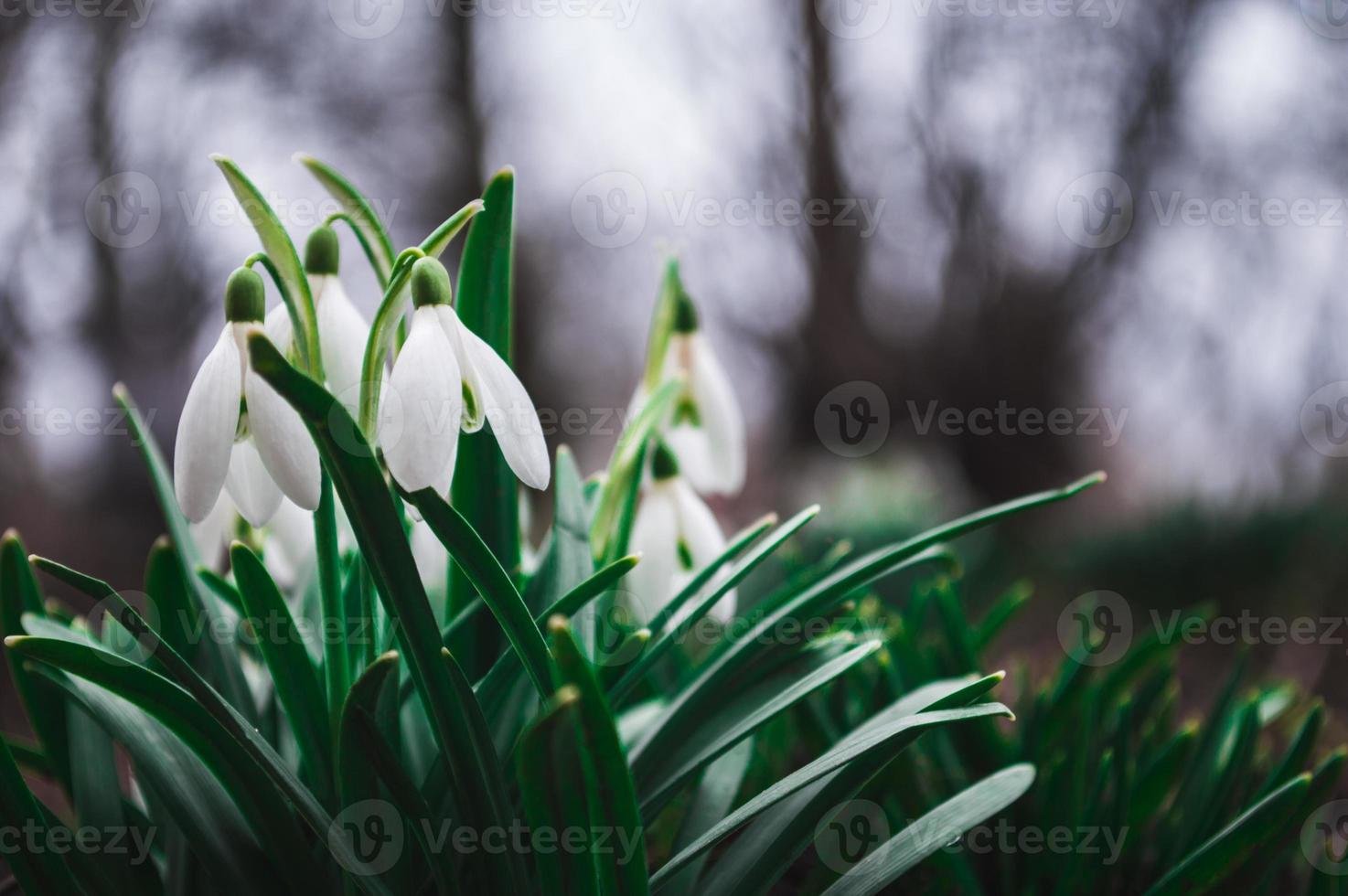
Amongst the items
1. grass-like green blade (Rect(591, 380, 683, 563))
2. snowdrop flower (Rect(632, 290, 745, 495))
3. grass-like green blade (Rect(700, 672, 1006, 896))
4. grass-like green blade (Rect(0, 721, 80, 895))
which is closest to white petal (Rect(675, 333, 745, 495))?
snowdrop flower (Rect(632, 290, 745, 495))

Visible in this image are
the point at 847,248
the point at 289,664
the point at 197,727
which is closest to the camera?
the point at 197,727

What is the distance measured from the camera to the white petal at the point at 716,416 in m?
1.17

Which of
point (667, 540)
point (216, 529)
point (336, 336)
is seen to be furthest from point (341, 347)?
point (667, 540)

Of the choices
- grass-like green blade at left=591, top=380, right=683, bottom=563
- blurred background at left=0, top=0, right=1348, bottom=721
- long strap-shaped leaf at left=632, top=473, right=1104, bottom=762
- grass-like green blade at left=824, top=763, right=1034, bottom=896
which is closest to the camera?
grass-like green blade at left=824, top=763, right=1034, bottom=896

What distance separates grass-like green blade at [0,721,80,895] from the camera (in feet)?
2.31

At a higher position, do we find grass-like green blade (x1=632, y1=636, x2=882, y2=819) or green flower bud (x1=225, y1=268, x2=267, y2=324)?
green flower bud (x1=225, y1=268, x2=267, y2=324)

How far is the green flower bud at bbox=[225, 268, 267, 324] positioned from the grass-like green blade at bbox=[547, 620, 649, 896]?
0.30 m

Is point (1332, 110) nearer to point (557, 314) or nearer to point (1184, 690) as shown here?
point (1184, 690)

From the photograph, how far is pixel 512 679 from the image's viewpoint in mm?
832

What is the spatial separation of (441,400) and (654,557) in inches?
18.6

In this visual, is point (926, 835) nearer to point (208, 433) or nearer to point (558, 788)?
point (558, 788)

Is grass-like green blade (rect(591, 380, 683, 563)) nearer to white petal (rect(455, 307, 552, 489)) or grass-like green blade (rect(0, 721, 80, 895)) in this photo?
white petal (rect(455, 307, 552, 489))

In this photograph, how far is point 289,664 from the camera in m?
0.79

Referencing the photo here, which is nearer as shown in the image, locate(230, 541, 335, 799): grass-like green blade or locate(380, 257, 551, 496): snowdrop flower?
locate(380, 257, 551, 496): snowdrop flower
